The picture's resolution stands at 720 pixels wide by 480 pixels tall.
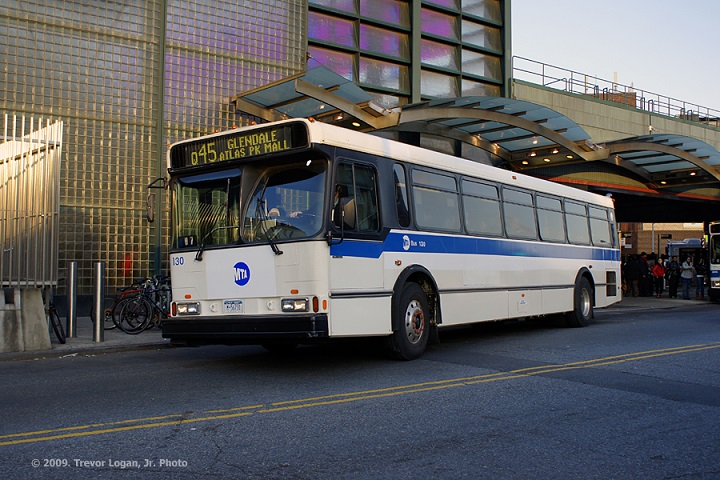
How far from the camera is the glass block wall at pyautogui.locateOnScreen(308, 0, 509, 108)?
20344 mm

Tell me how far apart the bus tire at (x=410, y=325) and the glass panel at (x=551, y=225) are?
16.3ft

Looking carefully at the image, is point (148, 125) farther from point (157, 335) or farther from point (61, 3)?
point (157, 335)

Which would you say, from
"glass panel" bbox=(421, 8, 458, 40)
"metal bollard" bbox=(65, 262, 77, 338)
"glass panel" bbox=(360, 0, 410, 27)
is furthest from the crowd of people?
"metal bollard" bbox=(65, 262, 77, 338)

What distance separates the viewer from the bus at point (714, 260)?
25688 millimetres

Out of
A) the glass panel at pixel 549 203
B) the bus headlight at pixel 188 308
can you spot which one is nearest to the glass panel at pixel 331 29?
the glass panel at pixel 549 203

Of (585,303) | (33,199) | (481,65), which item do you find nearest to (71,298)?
(33,199)

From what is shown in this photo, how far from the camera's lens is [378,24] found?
21250 millimetres

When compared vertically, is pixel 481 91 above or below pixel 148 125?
above

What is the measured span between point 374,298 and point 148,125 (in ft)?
32.9

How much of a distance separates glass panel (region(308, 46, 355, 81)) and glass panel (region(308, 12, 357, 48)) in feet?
0.99

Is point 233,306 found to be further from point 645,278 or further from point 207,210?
point 645,278

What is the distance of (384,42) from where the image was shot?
21.5 m

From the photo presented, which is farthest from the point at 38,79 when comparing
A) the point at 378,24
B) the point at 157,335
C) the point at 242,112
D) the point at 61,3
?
the point at 378,24

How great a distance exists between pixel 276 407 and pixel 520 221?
310 inches
